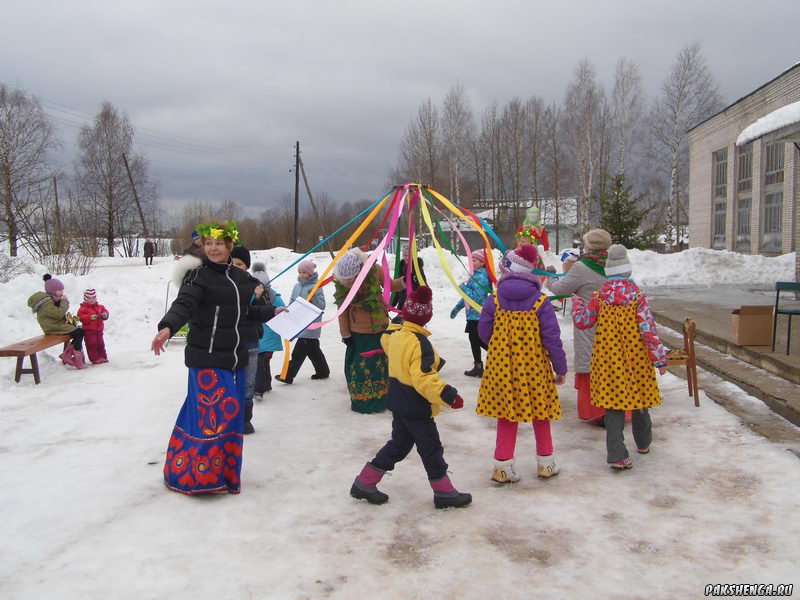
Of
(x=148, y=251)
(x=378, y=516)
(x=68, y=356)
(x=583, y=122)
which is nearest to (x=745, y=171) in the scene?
(x=583, y=122)

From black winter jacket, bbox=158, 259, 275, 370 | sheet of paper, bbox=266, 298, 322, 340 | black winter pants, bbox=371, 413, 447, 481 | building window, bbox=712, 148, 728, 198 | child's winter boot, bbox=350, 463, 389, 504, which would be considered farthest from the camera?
building window, bbox=712, 148, 728, 198

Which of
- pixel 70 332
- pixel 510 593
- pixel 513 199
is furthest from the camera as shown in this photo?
pixel 513 199

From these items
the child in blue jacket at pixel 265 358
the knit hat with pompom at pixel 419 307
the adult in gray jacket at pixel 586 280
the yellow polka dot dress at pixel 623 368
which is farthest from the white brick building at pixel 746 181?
the knit hat with pompom at pixel 419 307

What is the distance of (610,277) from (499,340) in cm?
110

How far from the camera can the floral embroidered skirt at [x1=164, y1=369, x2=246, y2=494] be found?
432 cm

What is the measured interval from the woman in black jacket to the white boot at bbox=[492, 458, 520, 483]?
6.12 ft

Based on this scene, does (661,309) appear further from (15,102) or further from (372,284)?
(15,102)

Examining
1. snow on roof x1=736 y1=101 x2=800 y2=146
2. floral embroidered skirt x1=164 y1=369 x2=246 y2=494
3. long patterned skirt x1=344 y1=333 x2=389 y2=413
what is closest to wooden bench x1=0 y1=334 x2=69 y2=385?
long patterned skirt x1=344 y1=333 x2=389 y2=413

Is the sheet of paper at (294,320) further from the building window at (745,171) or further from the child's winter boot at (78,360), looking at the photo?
the building window at (745,171)

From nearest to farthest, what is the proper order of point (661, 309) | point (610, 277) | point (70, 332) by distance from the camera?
point (610, 277) < point (70, 332) < point (661, 309)

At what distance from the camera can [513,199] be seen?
47.0m

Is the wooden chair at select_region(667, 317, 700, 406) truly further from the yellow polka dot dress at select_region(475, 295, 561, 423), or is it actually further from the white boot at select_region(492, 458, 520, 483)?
the white boot at select_region(492, 458, 520, 483)

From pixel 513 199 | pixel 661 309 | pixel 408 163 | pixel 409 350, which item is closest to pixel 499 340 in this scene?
pixel 409 350

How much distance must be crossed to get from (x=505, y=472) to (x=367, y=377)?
7.49 feet
